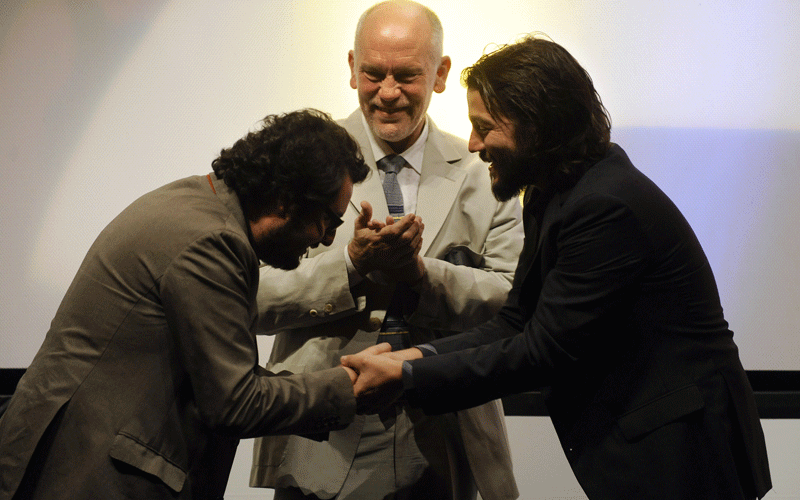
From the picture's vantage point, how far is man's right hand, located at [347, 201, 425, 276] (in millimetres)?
1898

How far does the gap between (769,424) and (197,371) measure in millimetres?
2766

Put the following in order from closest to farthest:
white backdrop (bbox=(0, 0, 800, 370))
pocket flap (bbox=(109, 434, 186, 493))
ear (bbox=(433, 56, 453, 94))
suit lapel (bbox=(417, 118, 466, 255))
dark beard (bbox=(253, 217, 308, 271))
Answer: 1. pocket flap (bbox=(109, 434, 186, 493))
2. dark beard (bbox=(253, 217, 308, 271))
3. suit lapel (bbox=(417, 118, 466, 255))
4. ear (bbox=(433, 56, 453, 94))
5. white backdrop (bbox=(0, 0, 800, 370))

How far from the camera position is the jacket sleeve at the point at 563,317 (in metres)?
1.54

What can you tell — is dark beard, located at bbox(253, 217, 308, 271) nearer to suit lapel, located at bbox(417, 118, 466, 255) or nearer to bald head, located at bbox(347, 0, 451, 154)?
suit lapel, located at bbox(417, 118, 466, 255)

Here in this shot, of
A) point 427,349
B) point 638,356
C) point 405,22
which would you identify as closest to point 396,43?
point 405,22

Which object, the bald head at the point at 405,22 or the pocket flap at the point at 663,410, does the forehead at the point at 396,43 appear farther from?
the pocket flap at the point at 663,410

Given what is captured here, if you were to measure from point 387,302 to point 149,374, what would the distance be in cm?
77

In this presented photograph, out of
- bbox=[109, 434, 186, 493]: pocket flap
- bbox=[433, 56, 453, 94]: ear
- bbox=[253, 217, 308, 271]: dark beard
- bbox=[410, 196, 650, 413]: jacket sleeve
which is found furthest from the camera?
bbox=[433, 56, 453, 94]: ear

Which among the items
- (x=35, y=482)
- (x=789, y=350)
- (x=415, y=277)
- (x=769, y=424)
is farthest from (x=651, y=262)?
(x=769, y=424)

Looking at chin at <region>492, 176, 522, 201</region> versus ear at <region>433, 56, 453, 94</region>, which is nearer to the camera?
chin at <region>492, 176, 522, 201</region>

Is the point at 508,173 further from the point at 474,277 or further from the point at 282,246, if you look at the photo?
the point at 282,246

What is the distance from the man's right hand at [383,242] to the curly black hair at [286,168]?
0.76 ft

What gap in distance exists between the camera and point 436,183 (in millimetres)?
2172

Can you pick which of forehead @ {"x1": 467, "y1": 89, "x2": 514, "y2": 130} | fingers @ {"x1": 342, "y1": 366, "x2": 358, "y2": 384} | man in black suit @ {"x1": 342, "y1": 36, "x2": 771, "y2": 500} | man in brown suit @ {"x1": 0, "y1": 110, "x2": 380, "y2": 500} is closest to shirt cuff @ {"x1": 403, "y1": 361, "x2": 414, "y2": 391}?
man in black suit @ {"x1": 342, "y1": 36, "x2": 771, "y2": 500}
